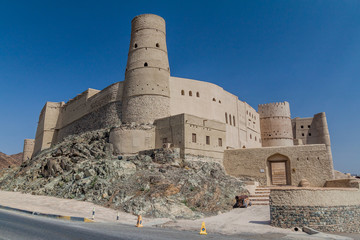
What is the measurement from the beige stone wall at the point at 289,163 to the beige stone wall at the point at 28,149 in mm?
40095

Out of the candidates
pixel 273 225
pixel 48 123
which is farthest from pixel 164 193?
pixel 48 123

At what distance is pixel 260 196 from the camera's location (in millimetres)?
17969

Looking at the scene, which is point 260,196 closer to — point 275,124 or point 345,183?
point 345,183

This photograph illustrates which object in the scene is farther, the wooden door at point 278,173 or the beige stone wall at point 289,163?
the wooden door at point 278,173

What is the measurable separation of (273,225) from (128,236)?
6.41 m

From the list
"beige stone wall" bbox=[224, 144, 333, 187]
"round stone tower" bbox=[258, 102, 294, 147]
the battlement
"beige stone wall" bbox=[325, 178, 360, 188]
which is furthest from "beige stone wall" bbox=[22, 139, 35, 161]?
"beige stone wall" bbox=[325, 178, 360, 188]

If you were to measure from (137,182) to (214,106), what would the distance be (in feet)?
49.0

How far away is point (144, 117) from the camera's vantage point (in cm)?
2556

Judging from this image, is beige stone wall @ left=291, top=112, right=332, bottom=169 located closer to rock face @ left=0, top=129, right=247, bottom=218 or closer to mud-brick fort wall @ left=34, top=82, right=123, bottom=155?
rock face @ left=0, top=129, right=247, bottom=218

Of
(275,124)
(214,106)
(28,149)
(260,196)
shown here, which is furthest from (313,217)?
(28,149)

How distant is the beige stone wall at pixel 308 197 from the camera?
38.2 feet

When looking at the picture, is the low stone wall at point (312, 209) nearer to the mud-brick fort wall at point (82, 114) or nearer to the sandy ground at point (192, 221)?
the sandy ground at point (192, 221)

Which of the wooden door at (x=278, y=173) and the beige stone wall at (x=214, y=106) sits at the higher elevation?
the beige stone wall at (x=214, y=106)

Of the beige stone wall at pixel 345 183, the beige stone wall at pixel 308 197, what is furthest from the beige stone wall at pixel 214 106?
the beige stone wall at pixel 308 197
